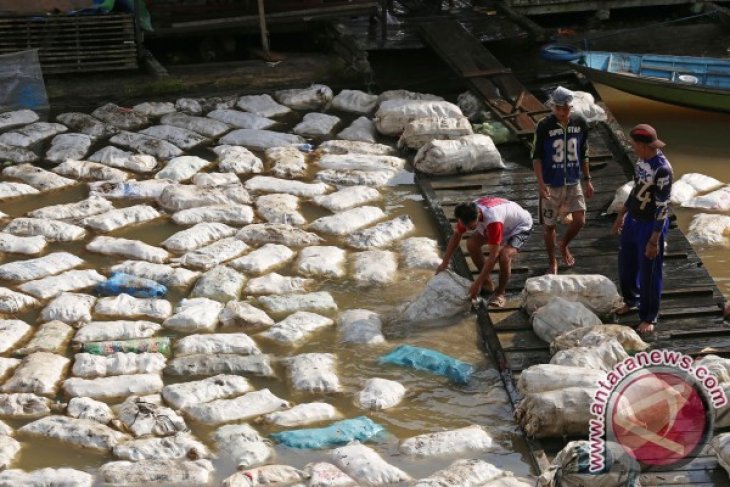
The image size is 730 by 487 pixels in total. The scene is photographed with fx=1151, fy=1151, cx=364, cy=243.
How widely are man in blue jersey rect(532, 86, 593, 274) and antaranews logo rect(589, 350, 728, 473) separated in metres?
2.04

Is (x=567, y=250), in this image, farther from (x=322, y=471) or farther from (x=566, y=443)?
(x=322, y=471)

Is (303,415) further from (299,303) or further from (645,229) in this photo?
(645,229)

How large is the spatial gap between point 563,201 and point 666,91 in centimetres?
484

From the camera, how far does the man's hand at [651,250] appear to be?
8.12 metres

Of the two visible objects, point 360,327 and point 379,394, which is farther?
point 360,327

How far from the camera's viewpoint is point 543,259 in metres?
9.75

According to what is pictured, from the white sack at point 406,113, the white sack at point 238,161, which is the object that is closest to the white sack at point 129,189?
the white sack at point 238,161

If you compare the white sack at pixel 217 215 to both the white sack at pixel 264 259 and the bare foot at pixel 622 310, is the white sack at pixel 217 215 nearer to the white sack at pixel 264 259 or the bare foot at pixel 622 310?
the white sack at pixel 264 259

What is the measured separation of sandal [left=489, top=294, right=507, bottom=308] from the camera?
29.5 feet

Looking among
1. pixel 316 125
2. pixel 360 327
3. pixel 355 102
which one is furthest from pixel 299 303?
pixel 355 102

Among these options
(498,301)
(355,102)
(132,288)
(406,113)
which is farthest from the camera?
(355,102)

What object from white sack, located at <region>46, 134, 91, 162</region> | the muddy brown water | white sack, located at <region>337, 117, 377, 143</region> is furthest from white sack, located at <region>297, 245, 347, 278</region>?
white sack, located at <region>46, 134, 91, 162</region>

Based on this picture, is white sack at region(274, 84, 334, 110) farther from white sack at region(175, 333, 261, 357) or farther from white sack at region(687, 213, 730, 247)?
white sack at region(175, 333, 261, 357)

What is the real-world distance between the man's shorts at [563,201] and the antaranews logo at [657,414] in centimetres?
203
